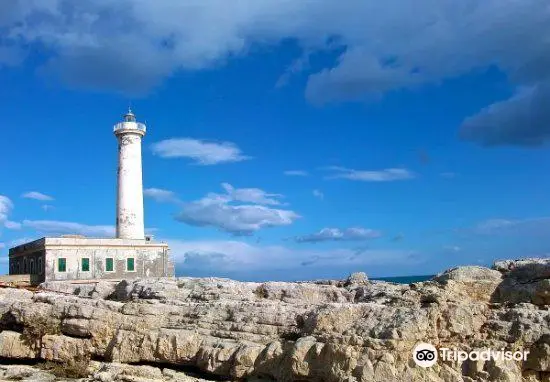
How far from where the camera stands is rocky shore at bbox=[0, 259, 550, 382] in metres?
12.0

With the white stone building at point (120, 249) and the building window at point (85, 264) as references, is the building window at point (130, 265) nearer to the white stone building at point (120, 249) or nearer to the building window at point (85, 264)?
the white stone building at point (120, 249)

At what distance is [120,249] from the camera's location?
44.7m

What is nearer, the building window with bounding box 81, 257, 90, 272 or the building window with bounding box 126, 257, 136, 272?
the building window with bounding box 81, 257, 90, 272

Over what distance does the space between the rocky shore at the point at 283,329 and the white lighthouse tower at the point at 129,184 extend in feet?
93.7

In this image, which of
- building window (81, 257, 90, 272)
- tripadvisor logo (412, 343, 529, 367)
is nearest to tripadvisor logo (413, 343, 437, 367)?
tripadvisor logo (412, 343, 529, 367)

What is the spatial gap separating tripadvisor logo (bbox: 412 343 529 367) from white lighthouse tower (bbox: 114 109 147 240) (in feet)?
123

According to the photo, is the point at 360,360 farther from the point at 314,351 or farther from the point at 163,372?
the point at 163,372

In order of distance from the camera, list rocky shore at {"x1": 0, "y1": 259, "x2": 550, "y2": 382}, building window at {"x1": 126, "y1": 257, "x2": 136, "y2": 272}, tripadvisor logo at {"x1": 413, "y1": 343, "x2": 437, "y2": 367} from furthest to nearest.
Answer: building window at {"x1": 126, "y1": 257, "x2": 136, "y2": 272}, rocky shore at {"x1": 0, "y1": 259, "x2": 550, "y2": 382}, tripadvisor logo at {"x1": 413, "y1": 343, "x2": 437, "y2": 367}

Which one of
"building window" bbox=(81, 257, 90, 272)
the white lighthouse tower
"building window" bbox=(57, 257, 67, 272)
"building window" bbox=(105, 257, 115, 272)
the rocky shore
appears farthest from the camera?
the white lighthouse tower

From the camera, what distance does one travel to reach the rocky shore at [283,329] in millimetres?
12047

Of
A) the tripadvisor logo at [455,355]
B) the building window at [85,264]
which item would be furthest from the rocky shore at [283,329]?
the building window at [85,264]

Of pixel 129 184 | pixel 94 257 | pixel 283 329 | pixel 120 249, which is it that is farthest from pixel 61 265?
pixel 283 329

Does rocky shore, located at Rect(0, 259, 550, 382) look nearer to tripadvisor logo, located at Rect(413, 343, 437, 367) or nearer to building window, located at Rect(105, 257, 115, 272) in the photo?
tripadvisor logo, located at Rect(413, 343, 437, 367)

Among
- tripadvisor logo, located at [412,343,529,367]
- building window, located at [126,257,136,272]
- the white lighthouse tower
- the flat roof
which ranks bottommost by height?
tripadvisor logo, located at [412,343,529,367]
